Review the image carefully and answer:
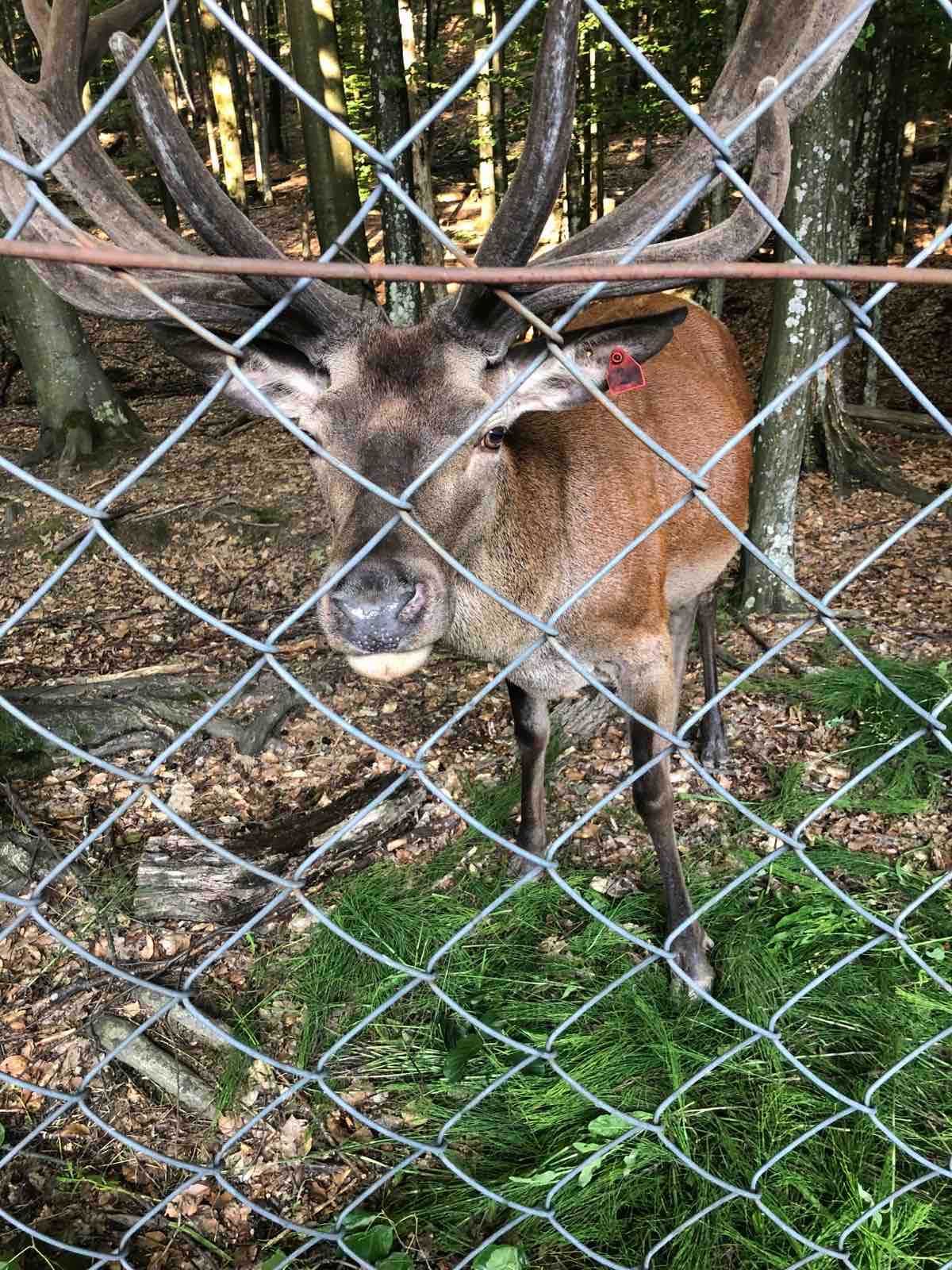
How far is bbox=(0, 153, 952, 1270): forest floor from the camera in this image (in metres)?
2.71

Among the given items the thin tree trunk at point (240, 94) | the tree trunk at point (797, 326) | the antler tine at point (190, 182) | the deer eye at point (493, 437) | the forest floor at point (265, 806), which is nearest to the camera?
the antler tine at point (190, 182)

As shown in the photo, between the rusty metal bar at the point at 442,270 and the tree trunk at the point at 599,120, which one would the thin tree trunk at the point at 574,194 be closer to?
the tree trunk at the point at 599,120

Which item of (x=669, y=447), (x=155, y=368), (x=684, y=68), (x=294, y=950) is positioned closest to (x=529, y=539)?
(x=669, y=447)

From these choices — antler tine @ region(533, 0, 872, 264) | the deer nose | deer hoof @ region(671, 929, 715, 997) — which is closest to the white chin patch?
the deer nose

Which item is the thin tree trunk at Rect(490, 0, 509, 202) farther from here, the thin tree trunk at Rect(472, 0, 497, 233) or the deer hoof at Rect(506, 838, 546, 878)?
the deer hoof at Rect(506, 838, 546, 878)

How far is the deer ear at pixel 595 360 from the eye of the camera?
91.2 inches

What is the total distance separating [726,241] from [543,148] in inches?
18.7

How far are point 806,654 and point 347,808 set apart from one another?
2732 mm

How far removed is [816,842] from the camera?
3.76 m

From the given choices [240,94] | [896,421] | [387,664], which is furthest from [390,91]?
[240,94]

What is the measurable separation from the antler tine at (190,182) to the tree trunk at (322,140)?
7290 mm

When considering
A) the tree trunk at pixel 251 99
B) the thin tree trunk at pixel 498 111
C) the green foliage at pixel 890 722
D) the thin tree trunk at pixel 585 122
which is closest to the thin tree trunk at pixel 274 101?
the tree trunk at pixel 251 99

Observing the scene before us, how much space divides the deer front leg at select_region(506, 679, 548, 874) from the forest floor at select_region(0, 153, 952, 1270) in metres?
0.16

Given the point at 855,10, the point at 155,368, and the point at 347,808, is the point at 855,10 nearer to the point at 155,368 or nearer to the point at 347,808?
the point at 347,808
